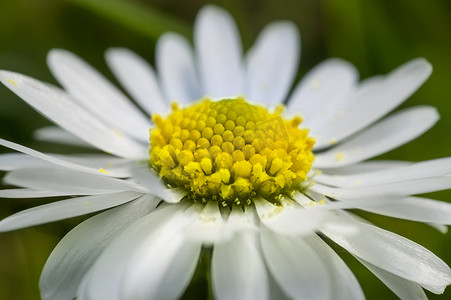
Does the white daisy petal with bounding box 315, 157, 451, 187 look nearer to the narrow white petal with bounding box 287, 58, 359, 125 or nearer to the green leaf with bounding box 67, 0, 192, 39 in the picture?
the narrow white petal with bounding box 287, 58, 359, 125

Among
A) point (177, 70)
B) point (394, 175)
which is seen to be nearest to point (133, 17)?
point (177, 70)

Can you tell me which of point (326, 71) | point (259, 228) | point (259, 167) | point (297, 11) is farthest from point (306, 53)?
point (259, 228)

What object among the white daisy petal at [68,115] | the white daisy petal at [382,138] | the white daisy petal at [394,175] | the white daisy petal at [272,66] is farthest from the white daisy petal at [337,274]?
the white daisy petal at [272,66]

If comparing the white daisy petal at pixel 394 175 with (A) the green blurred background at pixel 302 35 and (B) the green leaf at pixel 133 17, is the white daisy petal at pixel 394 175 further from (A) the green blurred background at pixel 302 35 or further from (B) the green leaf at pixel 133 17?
(B) the green leaf at pixel 133 17

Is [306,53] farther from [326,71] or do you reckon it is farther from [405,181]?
[405,181]

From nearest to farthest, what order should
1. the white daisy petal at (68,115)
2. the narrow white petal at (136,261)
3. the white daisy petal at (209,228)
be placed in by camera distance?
1. the narrow white petal at (136,261)
2. the white daisy petal at (209,228)
3. the white daisy petal at (68,115)

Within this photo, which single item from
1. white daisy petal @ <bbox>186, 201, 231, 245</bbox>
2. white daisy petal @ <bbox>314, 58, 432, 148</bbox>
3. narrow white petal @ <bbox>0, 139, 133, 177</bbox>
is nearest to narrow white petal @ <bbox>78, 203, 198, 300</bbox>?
white daisy petal @ <bbox>186, 201, 231, 245</bbox>
